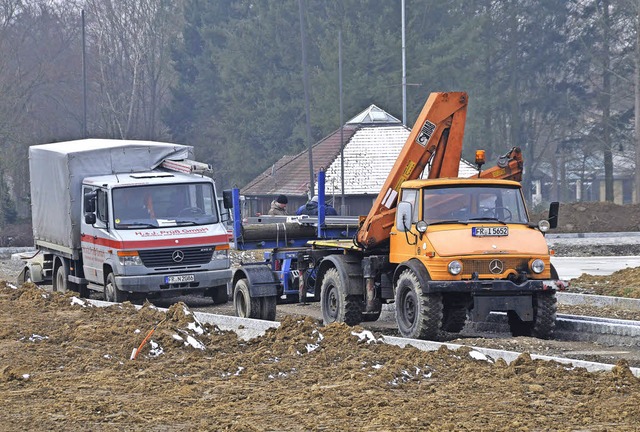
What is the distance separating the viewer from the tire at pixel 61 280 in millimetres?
24609

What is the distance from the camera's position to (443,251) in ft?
50.8

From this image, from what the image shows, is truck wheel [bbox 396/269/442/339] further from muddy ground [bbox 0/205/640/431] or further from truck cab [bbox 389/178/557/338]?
muddy ground [bbox 0/205/640/431]

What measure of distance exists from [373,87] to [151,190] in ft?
156

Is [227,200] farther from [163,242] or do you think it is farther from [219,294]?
[219,294]

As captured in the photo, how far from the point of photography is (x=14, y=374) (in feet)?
41.8

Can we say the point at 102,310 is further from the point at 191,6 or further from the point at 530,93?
the point at 191,6

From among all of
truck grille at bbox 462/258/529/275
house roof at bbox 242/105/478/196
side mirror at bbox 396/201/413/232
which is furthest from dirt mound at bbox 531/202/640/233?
truck grille at bbox 462/258/529/275

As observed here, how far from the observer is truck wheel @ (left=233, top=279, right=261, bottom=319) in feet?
61.5

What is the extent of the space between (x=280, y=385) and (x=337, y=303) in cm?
572

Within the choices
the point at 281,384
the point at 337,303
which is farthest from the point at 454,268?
the point at 281,384

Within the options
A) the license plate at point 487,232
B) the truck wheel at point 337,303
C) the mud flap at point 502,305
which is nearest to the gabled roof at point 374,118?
the truck wheel at point 337,303

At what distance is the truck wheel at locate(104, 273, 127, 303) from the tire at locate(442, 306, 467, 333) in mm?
7414

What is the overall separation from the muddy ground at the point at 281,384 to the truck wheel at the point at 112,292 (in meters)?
4.80

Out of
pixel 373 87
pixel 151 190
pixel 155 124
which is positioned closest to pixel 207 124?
pixel 155 124
